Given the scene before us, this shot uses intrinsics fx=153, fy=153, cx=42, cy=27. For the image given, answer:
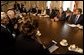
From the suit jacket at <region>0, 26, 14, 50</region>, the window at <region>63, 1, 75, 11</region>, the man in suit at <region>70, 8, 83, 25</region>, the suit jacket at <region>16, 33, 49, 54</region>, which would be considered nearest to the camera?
the suit jacket at <region>16, 33, 49, 54</region>

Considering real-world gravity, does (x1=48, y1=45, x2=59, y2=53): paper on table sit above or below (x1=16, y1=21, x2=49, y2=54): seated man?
below

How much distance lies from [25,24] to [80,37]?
100cm

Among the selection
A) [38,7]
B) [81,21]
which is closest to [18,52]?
[81,21]

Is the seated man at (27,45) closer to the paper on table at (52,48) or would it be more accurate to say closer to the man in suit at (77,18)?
the paper on table at (52,48)

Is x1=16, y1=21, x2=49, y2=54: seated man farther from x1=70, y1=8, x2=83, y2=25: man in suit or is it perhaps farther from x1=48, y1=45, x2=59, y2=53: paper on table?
x1=70, y1=8, x2=83, y2=25: man in suit

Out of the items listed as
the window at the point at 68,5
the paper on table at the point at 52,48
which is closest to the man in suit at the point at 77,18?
the window at the point at 68,5

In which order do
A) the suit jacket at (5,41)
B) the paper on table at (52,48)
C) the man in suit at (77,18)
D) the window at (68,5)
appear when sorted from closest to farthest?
the suit jacket at (5,41) < the paper on table at (52,48) < the man in suit at (77,18) < the window at (68,5)

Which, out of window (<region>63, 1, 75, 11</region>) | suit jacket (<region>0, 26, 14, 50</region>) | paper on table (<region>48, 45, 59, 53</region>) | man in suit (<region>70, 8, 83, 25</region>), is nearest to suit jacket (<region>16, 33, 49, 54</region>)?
suit jacket (<region>0, 26, 14, 50</region>)

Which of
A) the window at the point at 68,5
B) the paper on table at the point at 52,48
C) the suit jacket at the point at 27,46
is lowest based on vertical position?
the paper on table at the point at 52,48

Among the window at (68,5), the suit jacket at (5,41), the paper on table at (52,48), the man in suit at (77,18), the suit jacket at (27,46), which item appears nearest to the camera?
the suit jacket at (27,46)

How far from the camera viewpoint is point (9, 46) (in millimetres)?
1452

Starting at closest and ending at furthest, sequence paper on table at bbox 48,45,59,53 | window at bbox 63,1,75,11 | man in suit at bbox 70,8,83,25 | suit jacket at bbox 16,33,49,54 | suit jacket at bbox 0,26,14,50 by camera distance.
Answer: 1. suit jacket at bbox 16,33,49,54
2. suit jacket at bbox 0,26,14,50
3. paper on table at bbox 48,45,59,53
4. man in suit at bbox 70,8,83,25
5. window at bbox 63,1,75,11

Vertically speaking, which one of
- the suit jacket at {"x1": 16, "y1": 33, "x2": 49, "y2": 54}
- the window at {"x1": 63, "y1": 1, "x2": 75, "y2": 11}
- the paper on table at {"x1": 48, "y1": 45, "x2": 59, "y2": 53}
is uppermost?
the window at {"x1": 63, "y1": 1, "x2": 75, "y2": 11}

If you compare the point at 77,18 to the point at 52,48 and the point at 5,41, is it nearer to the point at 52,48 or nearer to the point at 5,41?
the point at 52,48
